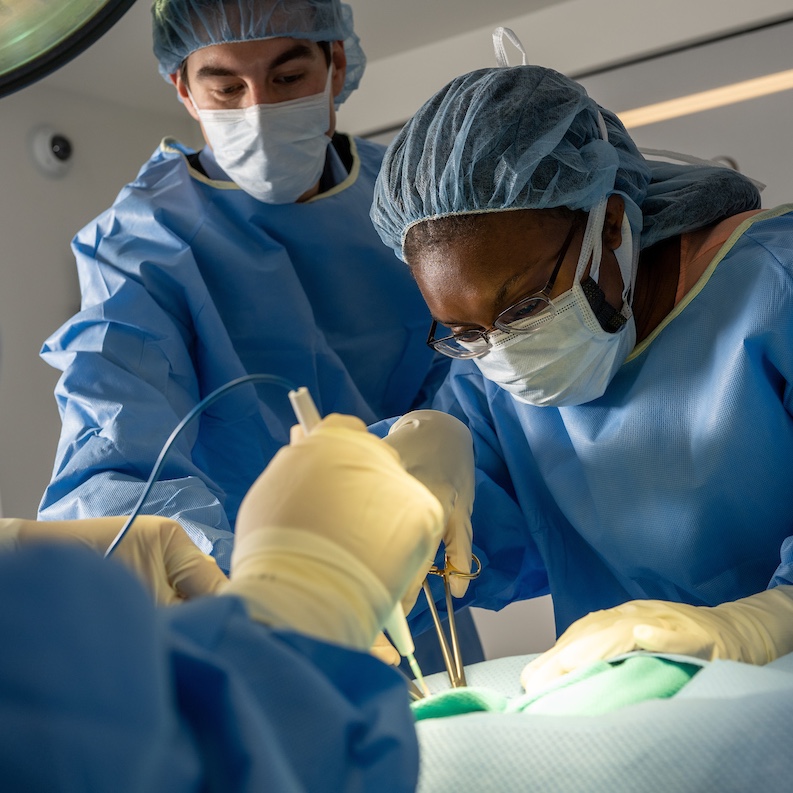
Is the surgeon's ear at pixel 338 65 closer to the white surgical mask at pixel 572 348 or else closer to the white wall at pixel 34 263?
the white surgical mask at pixel 572 348

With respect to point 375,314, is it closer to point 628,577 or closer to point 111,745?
point 628,577

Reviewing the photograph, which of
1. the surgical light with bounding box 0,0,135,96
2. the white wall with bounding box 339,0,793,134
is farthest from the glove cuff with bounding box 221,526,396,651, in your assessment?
the white wall with bounding box 339,0,793,134

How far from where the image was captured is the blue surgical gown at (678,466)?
1377mm

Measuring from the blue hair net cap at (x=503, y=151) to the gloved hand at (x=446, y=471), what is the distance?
337 millimetres

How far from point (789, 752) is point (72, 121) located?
10.9 ft

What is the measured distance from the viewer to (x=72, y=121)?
3402mm

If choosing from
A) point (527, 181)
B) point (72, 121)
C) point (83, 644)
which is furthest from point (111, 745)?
point (72, 121)

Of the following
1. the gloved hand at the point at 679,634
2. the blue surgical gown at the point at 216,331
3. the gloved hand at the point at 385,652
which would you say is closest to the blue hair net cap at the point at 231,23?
the blue surgical gown at the point at 216,331

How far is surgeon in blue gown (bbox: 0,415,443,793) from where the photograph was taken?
20.6 inches

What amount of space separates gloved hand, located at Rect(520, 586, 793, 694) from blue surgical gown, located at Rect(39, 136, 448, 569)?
674 millimetres

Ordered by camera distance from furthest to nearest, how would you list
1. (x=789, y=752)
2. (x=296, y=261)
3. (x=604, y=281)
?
(x=296, y=261) → (x=604, y=281) → (x=789, y=752)

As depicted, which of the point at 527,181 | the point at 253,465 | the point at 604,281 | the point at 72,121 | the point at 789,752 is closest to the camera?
the point at 789,752

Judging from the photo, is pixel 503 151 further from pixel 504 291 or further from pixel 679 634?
pixel 679 634

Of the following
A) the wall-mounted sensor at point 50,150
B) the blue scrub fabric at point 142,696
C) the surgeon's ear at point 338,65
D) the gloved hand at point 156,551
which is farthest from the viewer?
the wall-mounted sensor at point 50,150
